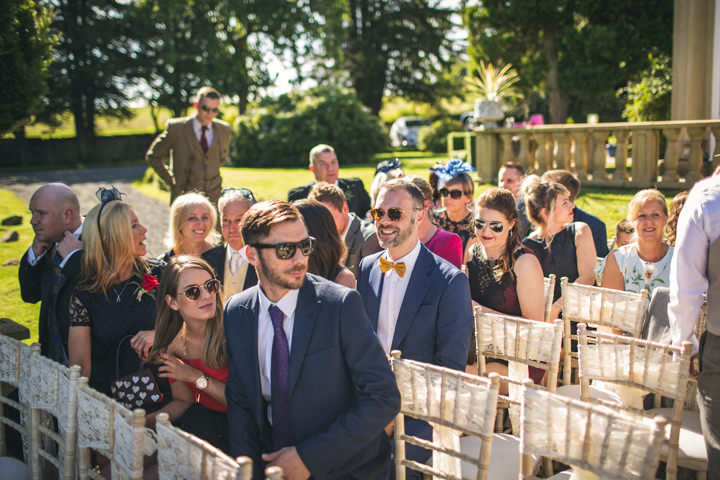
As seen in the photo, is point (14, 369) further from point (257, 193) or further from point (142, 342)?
point (257, 193)

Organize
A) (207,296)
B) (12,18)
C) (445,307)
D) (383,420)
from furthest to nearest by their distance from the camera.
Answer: (12,18), (207,296), (445,307), (383,420)

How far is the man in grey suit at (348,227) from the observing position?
4880 millimetres

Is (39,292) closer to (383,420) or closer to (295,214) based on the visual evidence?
(295,214)

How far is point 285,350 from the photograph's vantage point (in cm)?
251

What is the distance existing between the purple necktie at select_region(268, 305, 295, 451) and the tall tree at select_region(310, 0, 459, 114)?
36.2 metres

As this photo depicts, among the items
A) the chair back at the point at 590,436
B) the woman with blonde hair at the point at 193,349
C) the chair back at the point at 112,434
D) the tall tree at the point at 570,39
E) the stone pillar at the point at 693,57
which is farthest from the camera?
the tall tree at the point at 570,39

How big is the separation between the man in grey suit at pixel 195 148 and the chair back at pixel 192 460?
5602 millimetres

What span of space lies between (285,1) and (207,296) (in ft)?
120

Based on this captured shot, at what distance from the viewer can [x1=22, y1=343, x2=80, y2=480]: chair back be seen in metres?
2.92

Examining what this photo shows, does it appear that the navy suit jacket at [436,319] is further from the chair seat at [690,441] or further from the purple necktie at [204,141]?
the purple necktie at [204,141]

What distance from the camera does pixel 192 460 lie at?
2270 millimetres

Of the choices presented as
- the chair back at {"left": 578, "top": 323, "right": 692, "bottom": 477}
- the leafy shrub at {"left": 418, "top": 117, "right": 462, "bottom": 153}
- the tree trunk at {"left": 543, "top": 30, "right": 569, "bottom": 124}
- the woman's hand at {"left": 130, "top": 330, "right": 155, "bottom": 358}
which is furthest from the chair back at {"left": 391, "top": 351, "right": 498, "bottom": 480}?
the leafy shrub at {"left": 418, "top": 117, "right": 462, "bottom": 153}

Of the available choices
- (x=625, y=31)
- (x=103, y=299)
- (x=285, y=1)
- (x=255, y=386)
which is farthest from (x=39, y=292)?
(x=285, y=1)

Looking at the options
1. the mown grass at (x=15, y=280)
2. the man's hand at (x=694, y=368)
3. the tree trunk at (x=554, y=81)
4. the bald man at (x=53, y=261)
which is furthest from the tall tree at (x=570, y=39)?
the bald man at (x=53, y=261)
